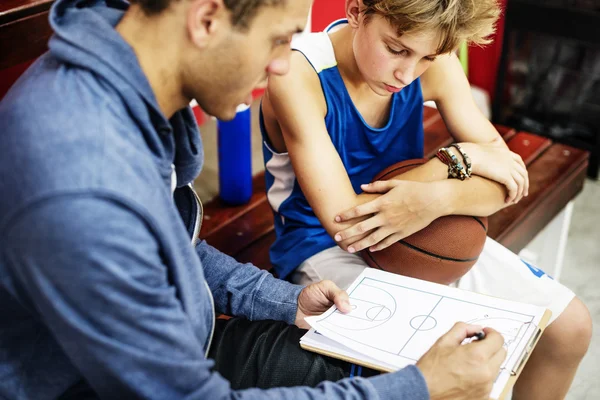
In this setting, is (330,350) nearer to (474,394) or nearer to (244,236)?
(474,394)

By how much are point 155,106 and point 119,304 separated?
0.29 metres

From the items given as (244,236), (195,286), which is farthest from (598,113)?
(195,286)

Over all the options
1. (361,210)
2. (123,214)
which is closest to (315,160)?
(361,210)

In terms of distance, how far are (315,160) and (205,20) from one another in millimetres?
594

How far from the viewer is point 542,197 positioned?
2119 mm

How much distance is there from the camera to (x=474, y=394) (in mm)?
1052

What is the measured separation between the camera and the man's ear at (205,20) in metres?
0.92

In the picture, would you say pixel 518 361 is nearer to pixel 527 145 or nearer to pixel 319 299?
pixel 319 299

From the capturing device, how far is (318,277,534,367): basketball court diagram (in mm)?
1161

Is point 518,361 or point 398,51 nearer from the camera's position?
point 518,361

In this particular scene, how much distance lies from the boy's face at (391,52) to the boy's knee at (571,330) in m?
0.66

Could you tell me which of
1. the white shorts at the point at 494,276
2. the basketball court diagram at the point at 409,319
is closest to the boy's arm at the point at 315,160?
the white shorts at the point at 494,276

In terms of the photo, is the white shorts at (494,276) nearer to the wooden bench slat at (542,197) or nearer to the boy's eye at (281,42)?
the wooden bench slat at (542,197)

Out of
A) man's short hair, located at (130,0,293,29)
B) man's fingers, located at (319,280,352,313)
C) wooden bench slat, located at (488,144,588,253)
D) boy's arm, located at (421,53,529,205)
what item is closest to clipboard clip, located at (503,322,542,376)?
man's fingers, located at (319,280,352,313)
